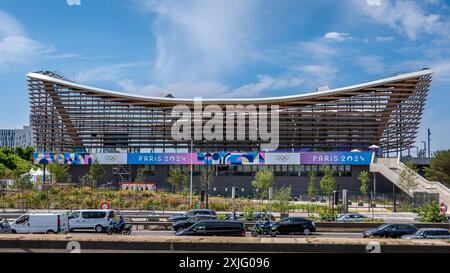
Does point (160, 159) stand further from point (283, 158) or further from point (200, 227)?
point (200, 227)

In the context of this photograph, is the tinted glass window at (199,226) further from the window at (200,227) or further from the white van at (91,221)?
the white van at (91,221)

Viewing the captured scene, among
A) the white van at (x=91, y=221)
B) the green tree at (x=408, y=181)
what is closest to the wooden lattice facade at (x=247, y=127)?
the green tree at (x=408, y=181)

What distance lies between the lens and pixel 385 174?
73.6m

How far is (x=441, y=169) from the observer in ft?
245

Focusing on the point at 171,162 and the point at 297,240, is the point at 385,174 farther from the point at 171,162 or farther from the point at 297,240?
the point at 297,240

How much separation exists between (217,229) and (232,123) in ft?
234

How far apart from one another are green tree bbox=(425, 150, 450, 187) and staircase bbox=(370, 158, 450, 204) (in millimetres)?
5474

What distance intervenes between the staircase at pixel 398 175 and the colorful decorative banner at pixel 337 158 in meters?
1.71

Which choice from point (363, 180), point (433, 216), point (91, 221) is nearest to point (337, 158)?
point (363, 180)

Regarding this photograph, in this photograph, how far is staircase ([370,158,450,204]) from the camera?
59.8m

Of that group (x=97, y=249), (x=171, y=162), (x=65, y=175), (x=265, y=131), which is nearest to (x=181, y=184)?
(x=171, y=162)

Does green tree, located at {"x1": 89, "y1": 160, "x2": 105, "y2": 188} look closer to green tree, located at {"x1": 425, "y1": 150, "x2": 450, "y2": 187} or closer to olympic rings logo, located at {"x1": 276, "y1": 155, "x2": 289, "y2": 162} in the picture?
olympic rings logo, located at {"x1": 276, "y1": 155, "x2": 289, "y2": 162}

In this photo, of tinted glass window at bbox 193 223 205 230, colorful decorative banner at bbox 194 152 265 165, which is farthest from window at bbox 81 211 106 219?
colorful decorative banner at bbox 194 152 265 165
